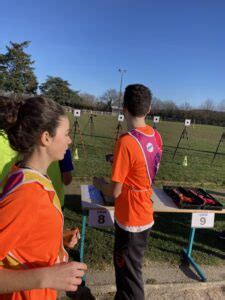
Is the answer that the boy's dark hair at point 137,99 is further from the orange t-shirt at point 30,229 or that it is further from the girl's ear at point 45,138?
the orange t-shirt at point 30,229

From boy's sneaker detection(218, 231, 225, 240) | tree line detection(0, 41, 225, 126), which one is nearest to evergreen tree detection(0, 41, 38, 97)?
tree line detection(0, 41, 225, 126)

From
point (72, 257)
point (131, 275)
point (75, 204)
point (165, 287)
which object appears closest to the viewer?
point (131, 275)

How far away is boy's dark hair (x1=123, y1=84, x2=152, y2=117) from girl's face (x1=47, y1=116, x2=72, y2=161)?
1069 mm

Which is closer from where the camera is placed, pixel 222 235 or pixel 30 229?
pixel 30 229

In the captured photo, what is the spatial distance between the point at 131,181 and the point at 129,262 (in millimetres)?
682

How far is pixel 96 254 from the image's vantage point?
398 centimetres

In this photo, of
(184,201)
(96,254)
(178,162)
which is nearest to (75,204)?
(96,254)

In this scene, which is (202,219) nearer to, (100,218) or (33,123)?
(100,218)

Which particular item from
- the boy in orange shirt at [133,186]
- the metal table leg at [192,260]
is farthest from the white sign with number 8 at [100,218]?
the metal table leg at [192,260]

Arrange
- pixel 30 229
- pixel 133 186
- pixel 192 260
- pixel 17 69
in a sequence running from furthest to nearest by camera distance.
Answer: pixel 17 69
pixel 192 260
pixel 133 186
pixel 30 229

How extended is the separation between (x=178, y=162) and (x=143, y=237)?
9250 millimetres

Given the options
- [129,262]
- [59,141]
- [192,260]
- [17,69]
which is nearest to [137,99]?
[59,141]

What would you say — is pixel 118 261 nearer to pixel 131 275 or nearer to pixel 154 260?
pixel 131 275

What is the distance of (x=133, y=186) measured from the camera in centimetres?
251
